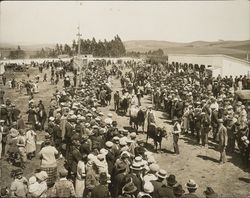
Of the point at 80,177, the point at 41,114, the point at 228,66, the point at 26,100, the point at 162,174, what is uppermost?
the point at 228,66

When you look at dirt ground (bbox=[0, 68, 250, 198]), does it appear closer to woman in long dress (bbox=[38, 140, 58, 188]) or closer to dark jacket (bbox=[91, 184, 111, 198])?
woman in long dress (bbox=[38, 140, 58, 188])

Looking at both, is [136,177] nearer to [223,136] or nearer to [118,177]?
[118,177]

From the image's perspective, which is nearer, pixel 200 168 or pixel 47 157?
pixel 47 157

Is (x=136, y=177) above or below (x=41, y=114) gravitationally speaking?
above

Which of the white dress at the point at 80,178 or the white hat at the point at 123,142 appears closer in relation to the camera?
the white dress at the point at 80,178

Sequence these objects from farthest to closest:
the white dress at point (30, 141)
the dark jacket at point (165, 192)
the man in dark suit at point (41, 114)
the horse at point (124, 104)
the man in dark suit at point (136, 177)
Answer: the horse at point (124, 104) → the man in dark suit at point (41, 114) → the white dress at point (30, 141) → the man in dark suit at point (136, 177) → the dark jacket at point (165, 192)

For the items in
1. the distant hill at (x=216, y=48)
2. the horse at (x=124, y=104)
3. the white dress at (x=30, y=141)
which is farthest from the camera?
the distant hill at (x=216, y=48)

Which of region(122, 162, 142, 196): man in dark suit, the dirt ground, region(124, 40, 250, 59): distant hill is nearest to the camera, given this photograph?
region(122, 162, 142, 196): man in dark suit

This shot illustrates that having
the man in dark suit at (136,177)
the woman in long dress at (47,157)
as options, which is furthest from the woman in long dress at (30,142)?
the man in dark suit at (136,177)

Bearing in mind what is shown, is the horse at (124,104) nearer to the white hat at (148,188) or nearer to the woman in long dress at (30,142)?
the woman in long dress at (30,142)

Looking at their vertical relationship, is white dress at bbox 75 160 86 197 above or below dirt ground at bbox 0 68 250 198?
above

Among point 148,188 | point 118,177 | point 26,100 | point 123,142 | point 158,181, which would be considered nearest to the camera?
point 148,188

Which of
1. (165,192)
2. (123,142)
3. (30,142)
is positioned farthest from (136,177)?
(30,142)

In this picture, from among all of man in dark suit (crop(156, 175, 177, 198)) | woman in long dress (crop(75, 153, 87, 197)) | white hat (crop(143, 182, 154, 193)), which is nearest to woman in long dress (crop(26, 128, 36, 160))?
woman in long dress (crop(75, 153, 87, 197))
